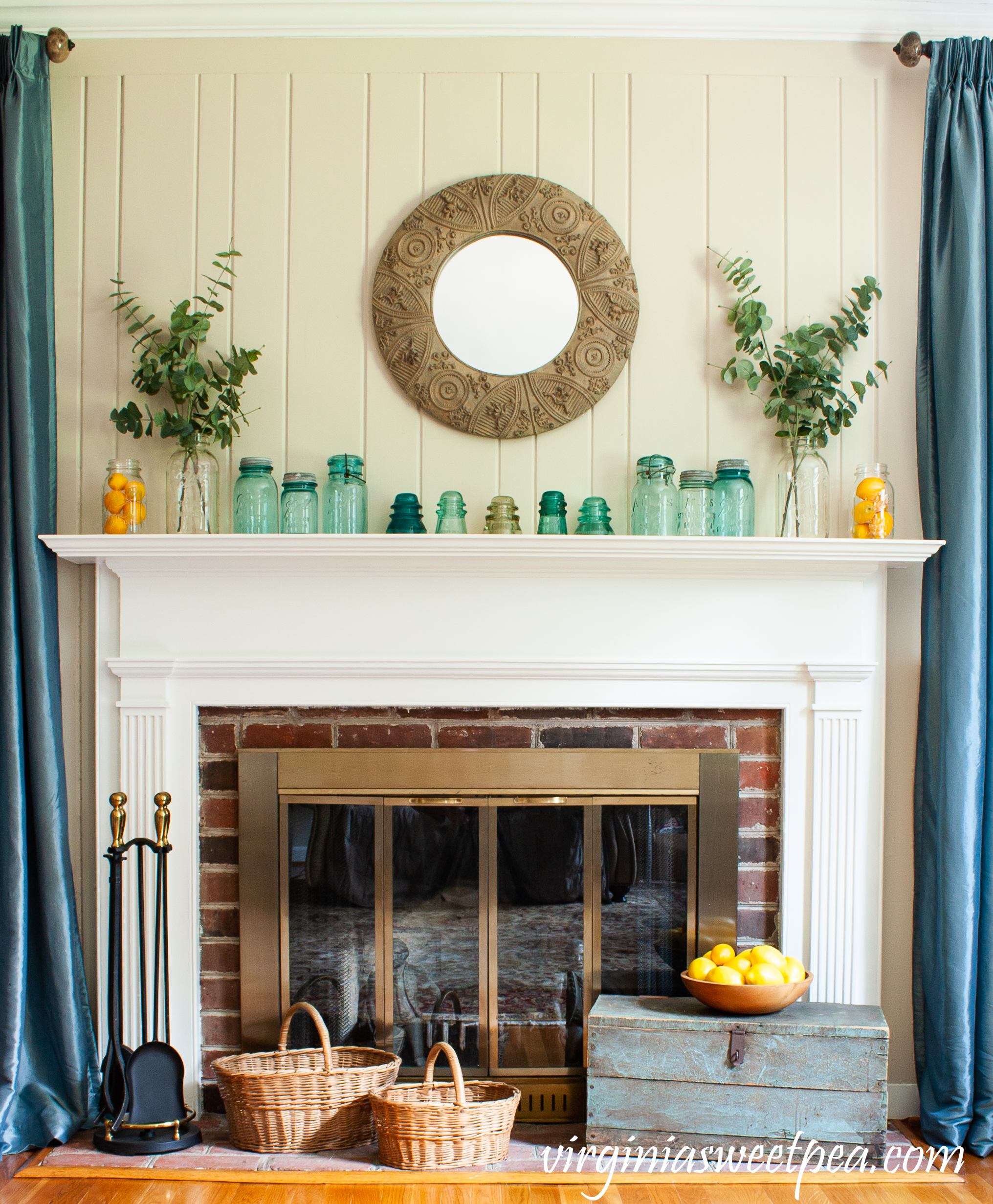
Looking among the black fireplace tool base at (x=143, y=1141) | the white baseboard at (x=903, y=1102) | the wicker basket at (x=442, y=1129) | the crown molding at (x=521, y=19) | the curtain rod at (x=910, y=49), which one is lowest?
the white baseboard at (x=903, y=1102)

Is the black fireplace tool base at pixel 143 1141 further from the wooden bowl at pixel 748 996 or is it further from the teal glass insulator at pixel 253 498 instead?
the teal glass insulator at pixel 253 498

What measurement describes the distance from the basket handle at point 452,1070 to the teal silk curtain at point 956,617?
1.04 metres

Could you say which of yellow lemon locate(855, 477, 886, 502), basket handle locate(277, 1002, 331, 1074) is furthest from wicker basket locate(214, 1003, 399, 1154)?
yellow lemon locate(855, 477, 886, 502)

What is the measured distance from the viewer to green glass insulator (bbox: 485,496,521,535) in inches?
81.1

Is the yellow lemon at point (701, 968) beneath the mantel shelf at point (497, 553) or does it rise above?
beneath

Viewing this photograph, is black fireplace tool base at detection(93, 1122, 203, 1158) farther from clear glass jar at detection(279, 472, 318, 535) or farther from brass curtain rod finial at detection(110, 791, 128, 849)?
clear glass jar at detection(279, 472, 318, 535)

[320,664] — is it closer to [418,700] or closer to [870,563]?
[418,700]

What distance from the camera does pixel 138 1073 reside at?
1.95 meters

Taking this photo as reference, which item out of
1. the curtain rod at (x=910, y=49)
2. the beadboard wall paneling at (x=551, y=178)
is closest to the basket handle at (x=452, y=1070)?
the beadboard wall paneling at (x=551, y=178)

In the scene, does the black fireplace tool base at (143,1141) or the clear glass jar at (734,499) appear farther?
the clear glass jar at (734,499)

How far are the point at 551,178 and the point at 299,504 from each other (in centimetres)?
97

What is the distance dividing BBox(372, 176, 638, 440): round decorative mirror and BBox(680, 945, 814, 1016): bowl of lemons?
1235mm

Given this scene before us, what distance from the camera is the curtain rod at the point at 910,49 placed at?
206cm

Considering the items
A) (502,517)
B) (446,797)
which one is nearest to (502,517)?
(502,517)
